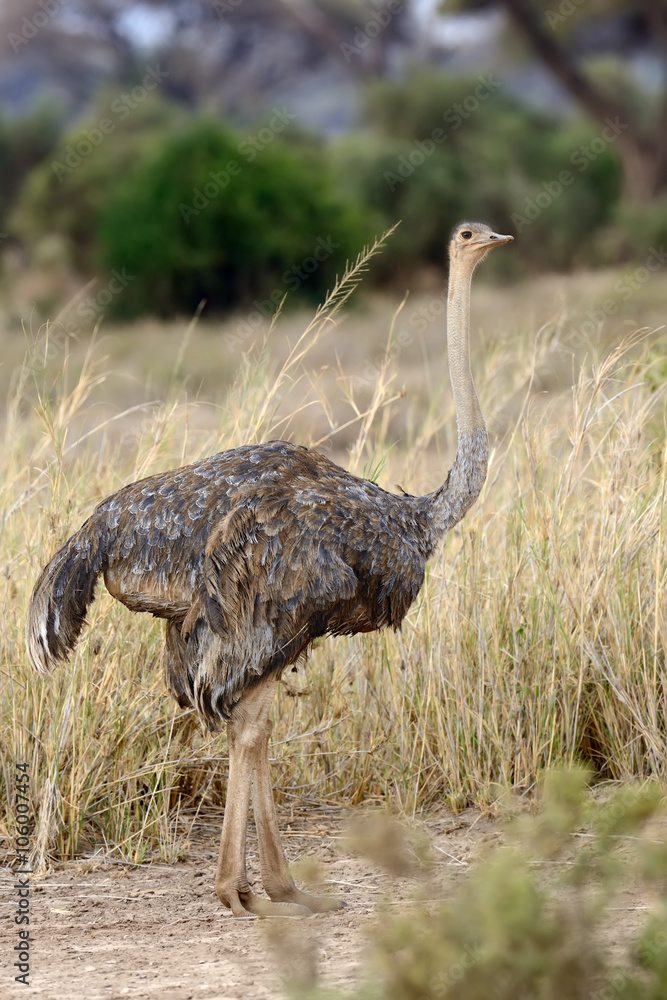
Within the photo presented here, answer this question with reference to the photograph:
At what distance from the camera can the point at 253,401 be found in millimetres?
4562

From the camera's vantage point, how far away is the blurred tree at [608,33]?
25406mm

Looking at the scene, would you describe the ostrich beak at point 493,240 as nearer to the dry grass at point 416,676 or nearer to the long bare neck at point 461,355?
the long bare neck at point 461,355

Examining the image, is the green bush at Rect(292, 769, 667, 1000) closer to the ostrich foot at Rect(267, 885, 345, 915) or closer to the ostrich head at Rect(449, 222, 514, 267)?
the ostrich foot at Rect(267, 885, 345, 915)

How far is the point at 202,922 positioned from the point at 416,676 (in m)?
1.16

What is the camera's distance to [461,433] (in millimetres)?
3516

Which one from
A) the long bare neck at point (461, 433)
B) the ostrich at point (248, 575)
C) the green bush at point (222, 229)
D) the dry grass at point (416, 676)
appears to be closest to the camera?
the ostrich at point (248, 575)

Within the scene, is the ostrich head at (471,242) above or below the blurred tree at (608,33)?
below

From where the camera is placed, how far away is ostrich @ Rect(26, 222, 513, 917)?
10.4 feet

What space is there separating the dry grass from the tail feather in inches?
20.7

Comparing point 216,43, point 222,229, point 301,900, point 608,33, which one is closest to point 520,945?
point 301,900

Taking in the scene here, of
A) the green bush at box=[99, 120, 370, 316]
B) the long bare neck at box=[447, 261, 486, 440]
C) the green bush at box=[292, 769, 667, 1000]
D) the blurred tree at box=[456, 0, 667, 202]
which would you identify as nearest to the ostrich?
the long bare neck at box=[447, 261, 486, 440]

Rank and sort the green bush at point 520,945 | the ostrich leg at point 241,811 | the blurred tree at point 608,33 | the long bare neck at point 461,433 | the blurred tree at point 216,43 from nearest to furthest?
the green bush at point 520,945, the ostrich leg at point 241,811, the long bare neck at point 461,433, the blurred tree at point 608,33, the blurred tree at point 216,43

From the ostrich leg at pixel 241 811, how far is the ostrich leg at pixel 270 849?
47 millimetres

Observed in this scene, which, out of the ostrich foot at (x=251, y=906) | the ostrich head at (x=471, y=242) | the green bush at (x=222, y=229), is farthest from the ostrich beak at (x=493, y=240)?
the green bush at (x=222, y=229)
